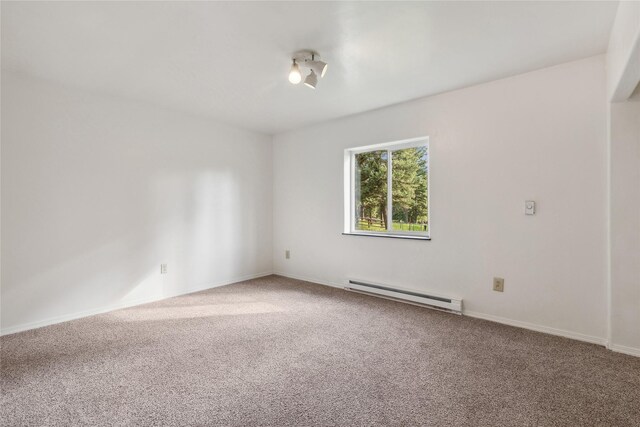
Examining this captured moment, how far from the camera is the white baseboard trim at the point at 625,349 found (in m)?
2.16

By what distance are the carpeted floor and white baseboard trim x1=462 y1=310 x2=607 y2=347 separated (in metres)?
0.10

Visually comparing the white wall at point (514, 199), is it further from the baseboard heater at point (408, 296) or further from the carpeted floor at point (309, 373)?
the carpeted floor at point (309, 373)

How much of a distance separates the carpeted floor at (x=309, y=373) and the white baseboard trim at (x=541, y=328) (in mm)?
97

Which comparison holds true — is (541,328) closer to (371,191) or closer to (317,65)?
(371,191)

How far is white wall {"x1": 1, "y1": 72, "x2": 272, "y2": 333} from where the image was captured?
2.66 meters

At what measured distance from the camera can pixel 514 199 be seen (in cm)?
272

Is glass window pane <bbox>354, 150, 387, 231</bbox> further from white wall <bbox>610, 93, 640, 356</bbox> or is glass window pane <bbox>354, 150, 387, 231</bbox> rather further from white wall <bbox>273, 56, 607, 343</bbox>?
white wall <bbox>610, 93, 640, 356</bbox>

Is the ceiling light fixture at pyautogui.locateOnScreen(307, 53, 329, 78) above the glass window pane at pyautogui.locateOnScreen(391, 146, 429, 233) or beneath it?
above

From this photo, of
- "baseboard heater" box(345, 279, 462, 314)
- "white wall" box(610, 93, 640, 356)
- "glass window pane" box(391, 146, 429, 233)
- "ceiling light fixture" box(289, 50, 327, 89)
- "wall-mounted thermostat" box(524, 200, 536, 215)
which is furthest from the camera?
"glass window pane" box(391, 146, 429, 233)

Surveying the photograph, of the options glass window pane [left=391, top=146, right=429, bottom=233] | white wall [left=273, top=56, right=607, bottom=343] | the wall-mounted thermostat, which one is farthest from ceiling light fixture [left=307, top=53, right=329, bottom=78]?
the wall-mounted thermostat

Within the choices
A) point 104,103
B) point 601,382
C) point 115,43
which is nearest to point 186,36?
point 115,43

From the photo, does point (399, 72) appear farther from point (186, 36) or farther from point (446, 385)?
point (446, 385)

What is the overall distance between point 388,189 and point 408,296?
128 cm

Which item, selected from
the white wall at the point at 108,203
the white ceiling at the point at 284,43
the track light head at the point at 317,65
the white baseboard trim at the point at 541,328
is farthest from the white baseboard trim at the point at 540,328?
the white wall at the point at 108,203
